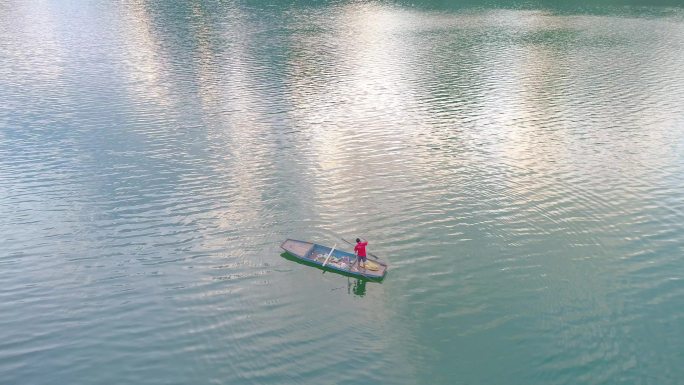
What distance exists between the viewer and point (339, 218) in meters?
38.9

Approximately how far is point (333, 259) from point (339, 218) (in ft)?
19.9

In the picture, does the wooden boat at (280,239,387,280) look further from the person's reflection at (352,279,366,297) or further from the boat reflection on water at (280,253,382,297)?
the person's reflection at (352,279,366,297)

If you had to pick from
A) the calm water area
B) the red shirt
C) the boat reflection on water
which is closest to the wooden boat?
the boat reflection on water

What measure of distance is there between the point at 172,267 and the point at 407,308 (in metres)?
14.3

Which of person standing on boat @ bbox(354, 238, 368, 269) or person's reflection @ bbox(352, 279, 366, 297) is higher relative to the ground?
person standing on boat @ bbox(354, 238, 368, 269)

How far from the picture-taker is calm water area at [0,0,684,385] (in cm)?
2673

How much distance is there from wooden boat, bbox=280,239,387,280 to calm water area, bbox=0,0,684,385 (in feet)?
2.20

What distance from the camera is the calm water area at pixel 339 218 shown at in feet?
87.7

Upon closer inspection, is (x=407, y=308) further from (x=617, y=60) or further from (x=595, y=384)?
(x=617, y=60)

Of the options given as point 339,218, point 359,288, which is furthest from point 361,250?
point 339,218

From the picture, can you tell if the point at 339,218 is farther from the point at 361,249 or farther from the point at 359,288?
the point at 359,288

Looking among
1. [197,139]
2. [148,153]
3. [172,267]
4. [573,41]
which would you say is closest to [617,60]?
[573,41]

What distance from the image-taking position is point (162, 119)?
5759 centimetres

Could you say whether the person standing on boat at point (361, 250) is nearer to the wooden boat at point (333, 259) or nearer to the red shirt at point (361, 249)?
the red shirt at point (361, 249)
